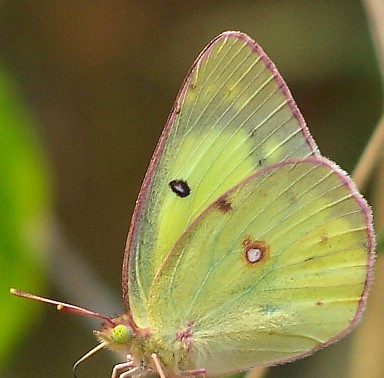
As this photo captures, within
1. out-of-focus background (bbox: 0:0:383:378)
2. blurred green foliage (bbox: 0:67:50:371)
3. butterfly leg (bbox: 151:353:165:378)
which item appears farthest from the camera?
out-of-focus background (bbox: 0:0:383:378)

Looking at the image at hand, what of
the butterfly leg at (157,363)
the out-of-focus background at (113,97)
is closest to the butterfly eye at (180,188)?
the butterfly leg at (157,363)

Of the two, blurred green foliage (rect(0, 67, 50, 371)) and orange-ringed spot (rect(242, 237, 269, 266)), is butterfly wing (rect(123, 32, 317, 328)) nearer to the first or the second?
orange-ringed spot (rect(242, 237, 269, 266))

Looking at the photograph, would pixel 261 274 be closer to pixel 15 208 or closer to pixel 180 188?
pixel 180 188

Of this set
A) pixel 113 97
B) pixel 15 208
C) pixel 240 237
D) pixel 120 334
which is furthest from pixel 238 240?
pixel 113 97

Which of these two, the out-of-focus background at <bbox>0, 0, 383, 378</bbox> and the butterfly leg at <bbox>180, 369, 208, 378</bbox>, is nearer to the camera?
the butterfly leg at <bbox>180, 369, 208, 378</bbox>

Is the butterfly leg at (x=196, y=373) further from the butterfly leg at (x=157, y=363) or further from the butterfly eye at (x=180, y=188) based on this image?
the butterfly eye at (x=180, y=188)

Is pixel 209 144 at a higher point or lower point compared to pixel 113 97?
lower

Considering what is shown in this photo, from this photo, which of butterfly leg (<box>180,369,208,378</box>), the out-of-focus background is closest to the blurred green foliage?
the out-of-focus background
